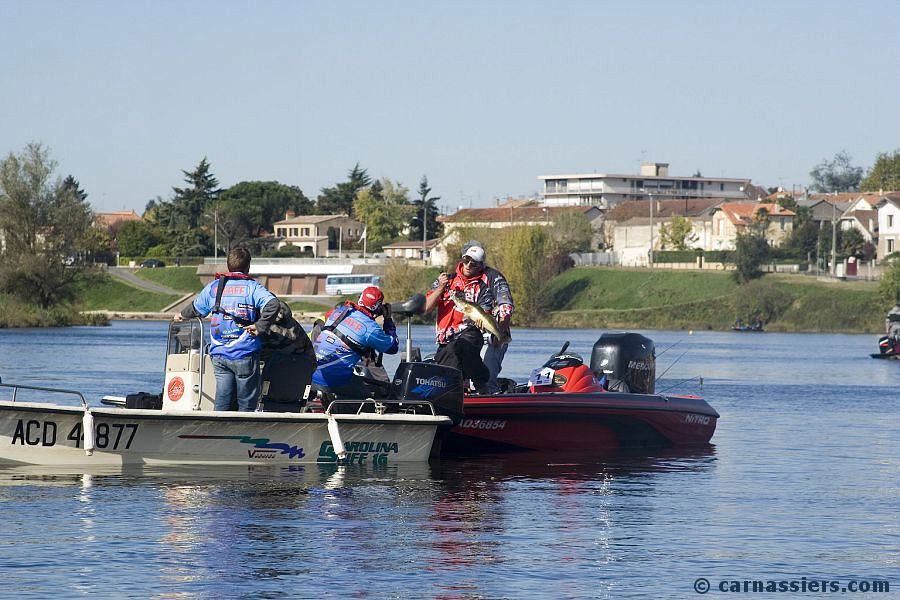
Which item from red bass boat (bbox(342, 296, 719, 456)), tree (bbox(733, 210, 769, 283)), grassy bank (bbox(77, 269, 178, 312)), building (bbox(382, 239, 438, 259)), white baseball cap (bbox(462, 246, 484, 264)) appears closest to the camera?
red bass boat (bbox(342, 296, 719, 456))

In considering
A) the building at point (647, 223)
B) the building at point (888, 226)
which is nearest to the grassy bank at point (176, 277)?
the building at point (647, 223)

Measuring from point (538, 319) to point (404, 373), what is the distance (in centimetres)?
8017

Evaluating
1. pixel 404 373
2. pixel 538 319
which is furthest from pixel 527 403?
pixel 538 319

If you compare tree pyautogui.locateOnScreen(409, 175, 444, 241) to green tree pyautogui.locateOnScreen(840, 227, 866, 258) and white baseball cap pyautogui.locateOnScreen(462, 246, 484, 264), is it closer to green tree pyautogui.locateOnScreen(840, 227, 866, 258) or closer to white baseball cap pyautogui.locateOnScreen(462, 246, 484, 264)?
green tree pyautogui.locateOnScreen(840, 227, 866, 258)

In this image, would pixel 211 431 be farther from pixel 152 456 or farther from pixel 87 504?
pixel 87 504

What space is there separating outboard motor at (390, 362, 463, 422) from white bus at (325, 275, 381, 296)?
93452 mm

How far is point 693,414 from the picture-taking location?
1972cm

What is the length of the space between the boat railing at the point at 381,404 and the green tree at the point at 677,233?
371 ft

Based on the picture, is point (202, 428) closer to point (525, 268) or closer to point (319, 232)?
point (525, 268)

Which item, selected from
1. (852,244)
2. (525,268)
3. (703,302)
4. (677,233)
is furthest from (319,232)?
(703,302)

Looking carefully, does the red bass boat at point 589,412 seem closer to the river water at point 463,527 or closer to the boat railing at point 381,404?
the river water at point 463,527

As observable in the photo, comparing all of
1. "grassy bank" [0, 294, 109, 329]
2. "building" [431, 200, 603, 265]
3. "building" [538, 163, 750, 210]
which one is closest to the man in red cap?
"grassy bank" [0, 294, 109, 329]

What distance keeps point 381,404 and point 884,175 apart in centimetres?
15603

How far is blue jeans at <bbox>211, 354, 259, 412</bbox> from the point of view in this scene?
1420cm
